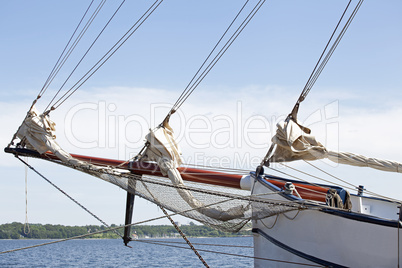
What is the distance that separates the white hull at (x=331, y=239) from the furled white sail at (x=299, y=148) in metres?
0.76

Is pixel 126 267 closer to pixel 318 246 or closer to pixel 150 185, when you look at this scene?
pixel 150 185

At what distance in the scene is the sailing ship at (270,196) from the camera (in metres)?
7.79

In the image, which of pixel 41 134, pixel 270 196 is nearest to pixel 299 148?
pixel 270 196

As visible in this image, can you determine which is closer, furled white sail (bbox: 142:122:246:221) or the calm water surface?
furled white sail (bbox: 142:122:246:221)

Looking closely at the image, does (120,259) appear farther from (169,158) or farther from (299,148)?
(299,148)

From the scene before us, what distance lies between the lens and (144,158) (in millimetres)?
10914

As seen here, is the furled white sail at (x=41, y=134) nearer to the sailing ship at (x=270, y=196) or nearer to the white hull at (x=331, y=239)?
the sailing ship at (x=270, y=196)

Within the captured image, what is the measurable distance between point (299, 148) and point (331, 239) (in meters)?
2.05

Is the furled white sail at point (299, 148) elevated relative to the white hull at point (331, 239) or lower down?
elevated

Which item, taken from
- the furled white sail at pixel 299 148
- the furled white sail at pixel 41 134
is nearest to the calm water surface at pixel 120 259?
the furled white sail at pixel 41 134

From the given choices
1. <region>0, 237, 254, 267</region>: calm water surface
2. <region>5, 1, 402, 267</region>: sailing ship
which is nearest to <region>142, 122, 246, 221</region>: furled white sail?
<region>5, 1, 402, 267</region>: sailing ship

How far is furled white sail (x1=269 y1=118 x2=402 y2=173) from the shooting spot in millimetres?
9338

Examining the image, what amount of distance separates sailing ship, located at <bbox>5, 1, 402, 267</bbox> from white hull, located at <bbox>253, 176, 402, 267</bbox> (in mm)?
13

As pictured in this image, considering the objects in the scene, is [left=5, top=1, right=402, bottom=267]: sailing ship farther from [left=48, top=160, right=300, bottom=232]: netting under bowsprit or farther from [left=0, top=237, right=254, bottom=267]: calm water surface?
[left=0, top=237, right=254, bottom=267]: calm water surface
